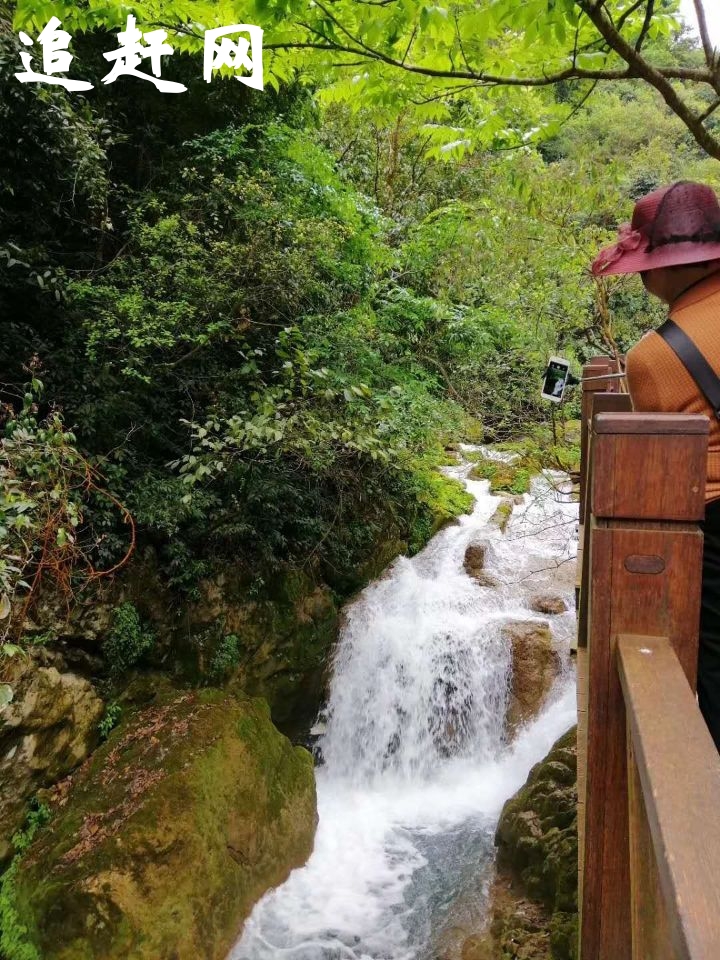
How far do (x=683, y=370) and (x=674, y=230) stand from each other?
0.42 meters

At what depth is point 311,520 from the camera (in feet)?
23.9

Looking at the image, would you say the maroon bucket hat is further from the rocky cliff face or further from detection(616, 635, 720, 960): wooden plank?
the rocky cliff face

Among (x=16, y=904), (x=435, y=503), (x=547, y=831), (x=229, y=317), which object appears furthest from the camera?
(x=435, y=503)

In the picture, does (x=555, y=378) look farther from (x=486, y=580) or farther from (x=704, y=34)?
(x=486, y=580)

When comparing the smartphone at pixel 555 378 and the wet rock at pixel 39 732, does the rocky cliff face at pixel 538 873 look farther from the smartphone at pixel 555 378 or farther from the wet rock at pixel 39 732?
the wet rock at pixel 39 732

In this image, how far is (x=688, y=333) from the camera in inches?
61.4

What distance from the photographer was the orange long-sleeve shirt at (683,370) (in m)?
1.50

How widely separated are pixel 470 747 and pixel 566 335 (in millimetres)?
5675

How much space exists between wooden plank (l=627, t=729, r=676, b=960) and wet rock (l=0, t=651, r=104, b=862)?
511 centimetres

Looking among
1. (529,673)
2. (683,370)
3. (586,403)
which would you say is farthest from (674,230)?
(529,673)

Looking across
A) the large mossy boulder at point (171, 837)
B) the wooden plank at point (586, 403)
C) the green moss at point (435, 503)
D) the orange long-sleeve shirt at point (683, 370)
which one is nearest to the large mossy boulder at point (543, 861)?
the large mossy boulder at point (171, 837)

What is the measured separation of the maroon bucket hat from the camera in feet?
5.38

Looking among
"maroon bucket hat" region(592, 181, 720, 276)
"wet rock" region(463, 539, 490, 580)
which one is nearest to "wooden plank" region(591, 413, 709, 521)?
"maroon bucket hat" region(592, 181, 720, 276)

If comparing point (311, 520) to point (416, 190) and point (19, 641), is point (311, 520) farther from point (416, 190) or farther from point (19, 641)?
point (416, 190)
